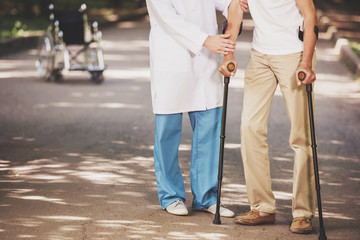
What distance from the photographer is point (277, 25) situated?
443 cm

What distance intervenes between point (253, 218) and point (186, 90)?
1.08m

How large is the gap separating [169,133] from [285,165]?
205 centimetres

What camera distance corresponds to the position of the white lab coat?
4723 millimetres

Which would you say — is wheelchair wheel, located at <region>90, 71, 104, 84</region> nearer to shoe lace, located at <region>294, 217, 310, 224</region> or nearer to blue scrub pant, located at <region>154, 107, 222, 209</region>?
blue scrub pant, located at <region>154, 107, 222, 209</region>

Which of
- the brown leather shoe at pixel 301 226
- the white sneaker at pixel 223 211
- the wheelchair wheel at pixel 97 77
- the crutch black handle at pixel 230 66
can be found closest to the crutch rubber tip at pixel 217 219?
the white sneaker at pixel 223 211

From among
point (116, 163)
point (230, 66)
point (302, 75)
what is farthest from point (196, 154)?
point (116, 163)

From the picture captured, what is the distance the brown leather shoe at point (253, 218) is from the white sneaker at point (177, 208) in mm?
420

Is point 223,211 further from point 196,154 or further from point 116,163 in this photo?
point 116,163

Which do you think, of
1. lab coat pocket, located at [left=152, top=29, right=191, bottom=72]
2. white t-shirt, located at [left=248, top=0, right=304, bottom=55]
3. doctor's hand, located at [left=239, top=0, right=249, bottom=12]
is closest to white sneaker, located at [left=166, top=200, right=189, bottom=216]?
lab coat pocket, located at [left=152, top=29, right=191, bottom=72]

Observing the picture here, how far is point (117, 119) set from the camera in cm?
872

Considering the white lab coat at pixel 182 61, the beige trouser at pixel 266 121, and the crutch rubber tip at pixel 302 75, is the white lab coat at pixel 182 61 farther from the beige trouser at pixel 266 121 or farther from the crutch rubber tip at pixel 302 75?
the crutch rubber tip at pixel 302 75

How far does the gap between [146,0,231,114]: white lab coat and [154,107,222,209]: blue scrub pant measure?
0.10 meters

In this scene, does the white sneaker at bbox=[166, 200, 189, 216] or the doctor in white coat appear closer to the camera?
the doctor in white coat

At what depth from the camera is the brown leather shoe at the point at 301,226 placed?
452 centimetres
